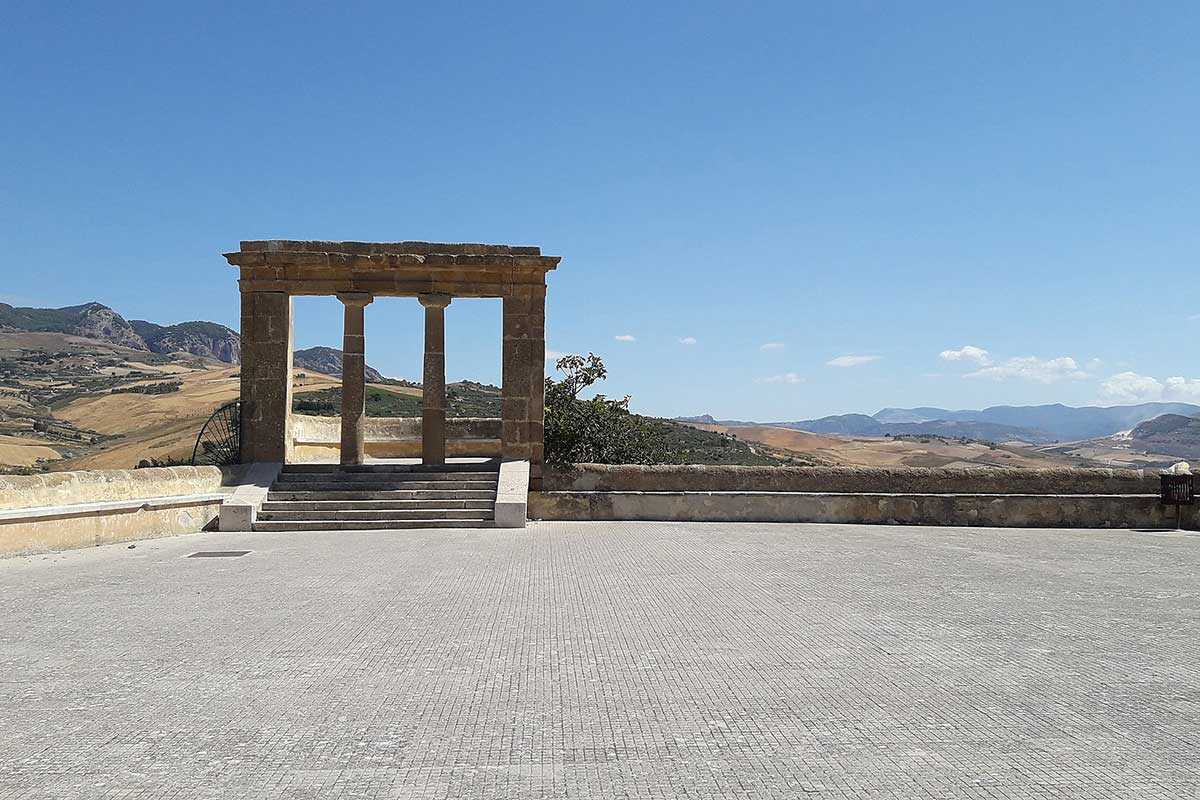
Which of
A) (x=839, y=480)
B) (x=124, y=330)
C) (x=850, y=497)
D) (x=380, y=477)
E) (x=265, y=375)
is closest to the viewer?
(x=850, y=497)

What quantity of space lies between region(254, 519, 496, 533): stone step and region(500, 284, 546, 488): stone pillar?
243 cm

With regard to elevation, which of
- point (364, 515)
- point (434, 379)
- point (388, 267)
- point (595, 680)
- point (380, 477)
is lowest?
point (595, 680)

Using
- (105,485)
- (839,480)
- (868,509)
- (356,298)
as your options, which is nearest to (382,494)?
(356,298)

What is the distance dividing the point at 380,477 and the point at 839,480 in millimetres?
8125

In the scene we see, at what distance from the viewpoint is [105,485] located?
12312mm

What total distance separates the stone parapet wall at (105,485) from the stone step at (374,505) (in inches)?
42.6

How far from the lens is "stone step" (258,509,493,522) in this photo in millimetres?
14273

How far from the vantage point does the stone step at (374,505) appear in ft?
47.9

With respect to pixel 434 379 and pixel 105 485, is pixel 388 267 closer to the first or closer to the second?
pixel 434 379

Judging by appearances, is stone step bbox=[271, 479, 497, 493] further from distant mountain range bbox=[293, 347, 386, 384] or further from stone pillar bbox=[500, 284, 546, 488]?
distant mountain range bbox=[293, 347, 386, 384]

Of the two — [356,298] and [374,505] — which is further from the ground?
[356,298]

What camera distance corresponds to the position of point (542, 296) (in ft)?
54.3

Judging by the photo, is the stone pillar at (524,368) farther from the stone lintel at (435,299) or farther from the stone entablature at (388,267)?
the stone lintel at (435,299)

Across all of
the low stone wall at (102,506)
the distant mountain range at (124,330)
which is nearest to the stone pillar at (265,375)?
the low stone wall at (102,506)
